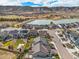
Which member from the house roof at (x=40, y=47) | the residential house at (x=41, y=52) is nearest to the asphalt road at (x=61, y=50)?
the residential house at (x=41, y=52)

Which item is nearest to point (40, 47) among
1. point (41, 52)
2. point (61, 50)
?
point (41, 52)

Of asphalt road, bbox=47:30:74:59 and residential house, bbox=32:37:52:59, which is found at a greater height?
residential house, bbox=32:37:52:59

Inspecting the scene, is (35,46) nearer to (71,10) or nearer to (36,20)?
(36,20)

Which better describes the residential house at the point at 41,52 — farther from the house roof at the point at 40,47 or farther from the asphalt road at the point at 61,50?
the asphalt road at the point at 61,50

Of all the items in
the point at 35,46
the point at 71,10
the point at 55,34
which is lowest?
the point at 71,10

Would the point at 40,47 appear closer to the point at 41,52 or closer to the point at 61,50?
the point at 41,52

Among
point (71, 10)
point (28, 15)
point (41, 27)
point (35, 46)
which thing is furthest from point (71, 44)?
point (71, 10)

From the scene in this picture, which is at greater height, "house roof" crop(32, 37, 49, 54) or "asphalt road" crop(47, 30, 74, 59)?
"house roof" crop(32, 37, 49, 54)

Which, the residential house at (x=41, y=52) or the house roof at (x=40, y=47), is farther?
the house roof at (x=40, y=47)

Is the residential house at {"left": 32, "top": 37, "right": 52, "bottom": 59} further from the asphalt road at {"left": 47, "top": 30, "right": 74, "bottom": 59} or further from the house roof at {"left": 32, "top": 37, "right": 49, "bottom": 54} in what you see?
the asphalt road at {"left": 47, "top": 30, "right": 74, "bottom": 59}

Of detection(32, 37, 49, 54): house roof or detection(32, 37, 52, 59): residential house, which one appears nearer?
detection(32, 37, 52, 59): residential house

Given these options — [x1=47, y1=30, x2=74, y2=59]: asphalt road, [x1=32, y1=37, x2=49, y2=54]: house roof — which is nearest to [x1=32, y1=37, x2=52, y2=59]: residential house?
[x1=32, y1=37, x2=49, y2=54]: house roof
